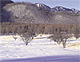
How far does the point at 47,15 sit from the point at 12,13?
20193mm

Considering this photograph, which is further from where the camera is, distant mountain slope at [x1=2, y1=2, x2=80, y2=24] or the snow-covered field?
distant mountain slope at [x1=2, y1=2, x2=80, y2=24]

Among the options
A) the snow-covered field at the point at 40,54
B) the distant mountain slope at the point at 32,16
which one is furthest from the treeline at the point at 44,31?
the distant mountain slope at the point at 32,16

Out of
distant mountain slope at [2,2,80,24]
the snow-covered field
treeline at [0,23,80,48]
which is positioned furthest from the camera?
distant mountain slope at [2,2,80,24]

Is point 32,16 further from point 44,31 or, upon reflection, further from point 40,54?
point 40,54

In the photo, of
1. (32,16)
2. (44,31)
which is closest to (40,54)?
(44,31)

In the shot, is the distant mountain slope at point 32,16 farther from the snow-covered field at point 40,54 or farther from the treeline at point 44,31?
the snow-covered field at point 40,54

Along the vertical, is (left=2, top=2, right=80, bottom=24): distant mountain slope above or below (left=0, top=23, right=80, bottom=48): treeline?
above

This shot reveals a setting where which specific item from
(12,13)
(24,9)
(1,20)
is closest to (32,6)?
(24,9)

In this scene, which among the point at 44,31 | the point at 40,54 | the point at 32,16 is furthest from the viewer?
the point at 32,16

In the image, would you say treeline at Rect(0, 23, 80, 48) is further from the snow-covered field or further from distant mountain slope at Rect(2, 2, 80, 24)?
Answer: distant mountain slope at Rect(2, 2, 80, 24)

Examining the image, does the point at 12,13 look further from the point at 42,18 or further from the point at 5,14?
the point at 42,18

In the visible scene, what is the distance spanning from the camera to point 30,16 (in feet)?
387

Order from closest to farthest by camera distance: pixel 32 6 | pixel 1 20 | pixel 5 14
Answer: pixel 1 20, pixel 5 14, pixel 32 6

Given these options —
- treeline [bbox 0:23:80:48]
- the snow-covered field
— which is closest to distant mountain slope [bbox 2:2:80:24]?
treeline [bbox 0:23:80:48]
